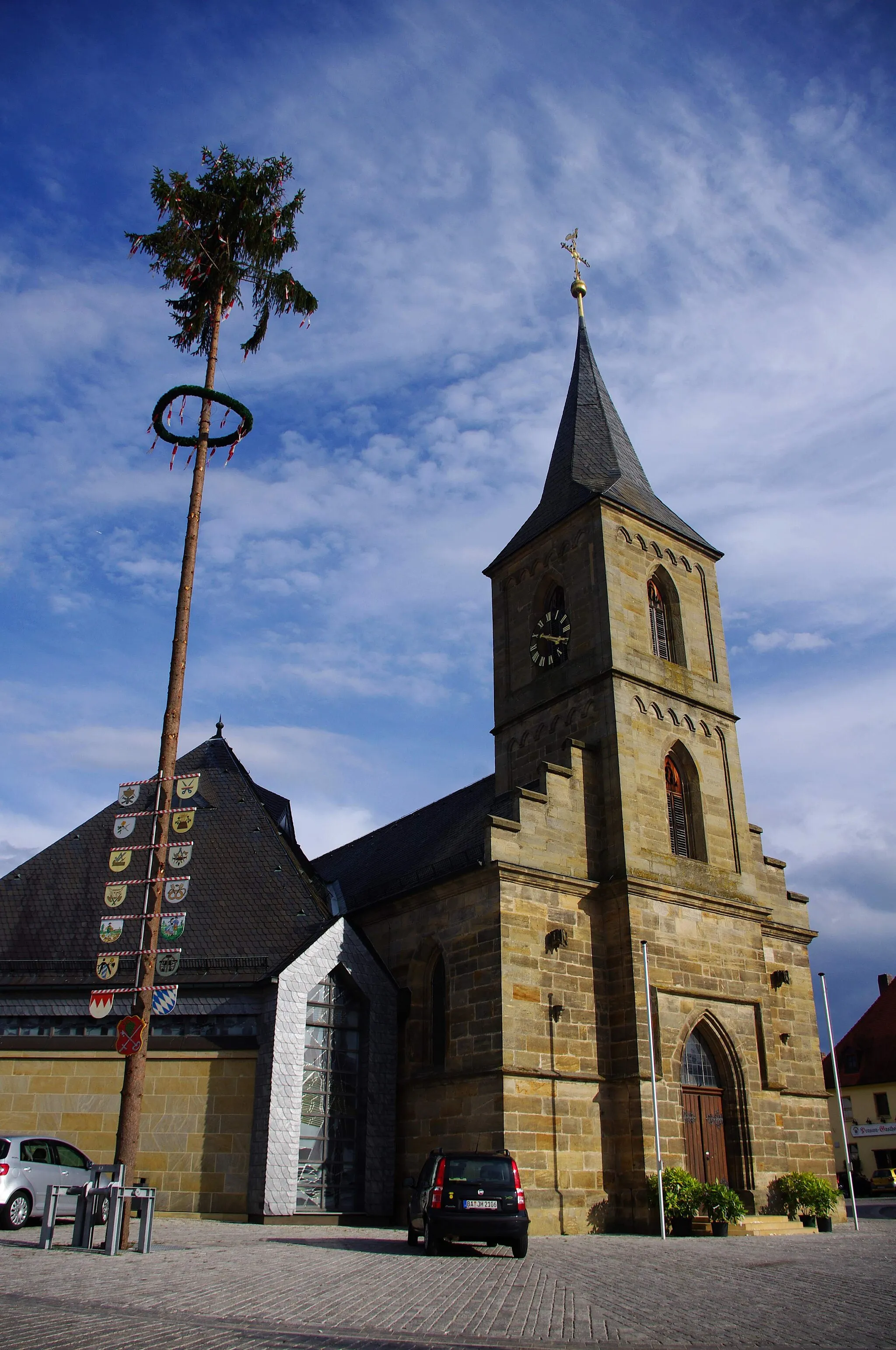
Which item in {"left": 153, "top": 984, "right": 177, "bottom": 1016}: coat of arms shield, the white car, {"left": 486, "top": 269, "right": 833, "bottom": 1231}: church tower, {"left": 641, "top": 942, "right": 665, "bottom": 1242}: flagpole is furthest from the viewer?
{"left": 486, "top": 269, "right": 833, "bottom": 1231}: church tower

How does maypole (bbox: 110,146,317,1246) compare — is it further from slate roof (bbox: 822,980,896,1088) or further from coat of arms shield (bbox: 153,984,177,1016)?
slate roof (bbox: 822,980,896,1088)

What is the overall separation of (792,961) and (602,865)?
21.6 feet

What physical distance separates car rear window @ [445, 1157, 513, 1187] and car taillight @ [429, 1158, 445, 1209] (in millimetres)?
64

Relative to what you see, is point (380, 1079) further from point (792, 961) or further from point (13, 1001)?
point (792, 961)

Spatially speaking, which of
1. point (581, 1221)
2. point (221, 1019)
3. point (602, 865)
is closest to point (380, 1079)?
point (221, 1019)

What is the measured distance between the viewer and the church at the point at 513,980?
20.1 meters

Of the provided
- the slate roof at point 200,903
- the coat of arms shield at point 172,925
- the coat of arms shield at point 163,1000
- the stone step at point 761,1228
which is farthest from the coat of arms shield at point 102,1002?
the stone step at point 761,1228

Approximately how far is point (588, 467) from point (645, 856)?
12140 millimetres

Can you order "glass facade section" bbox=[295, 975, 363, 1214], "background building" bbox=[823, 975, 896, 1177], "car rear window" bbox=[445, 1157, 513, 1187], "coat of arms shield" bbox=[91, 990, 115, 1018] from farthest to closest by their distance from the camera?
"background building" bbox=[823, 975, 896, 1177], "glass facade section" bbox=[295, 975, 363, 1214], "coat of arms shield" bbox=[91, 990, 115, 1018], "car rear window" bbox=[445, 1157, 513, 1187]

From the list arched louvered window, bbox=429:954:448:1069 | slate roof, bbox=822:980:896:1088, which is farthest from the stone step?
slate roof, bbox=822:980:896:1088

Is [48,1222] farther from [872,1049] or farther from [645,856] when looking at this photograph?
[872,1049]

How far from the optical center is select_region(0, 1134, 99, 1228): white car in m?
15.3

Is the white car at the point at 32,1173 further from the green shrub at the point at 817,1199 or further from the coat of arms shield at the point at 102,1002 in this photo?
the green shrub at the point at 817,1199

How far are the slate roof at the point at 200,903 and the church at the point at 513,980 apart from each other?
6cm
